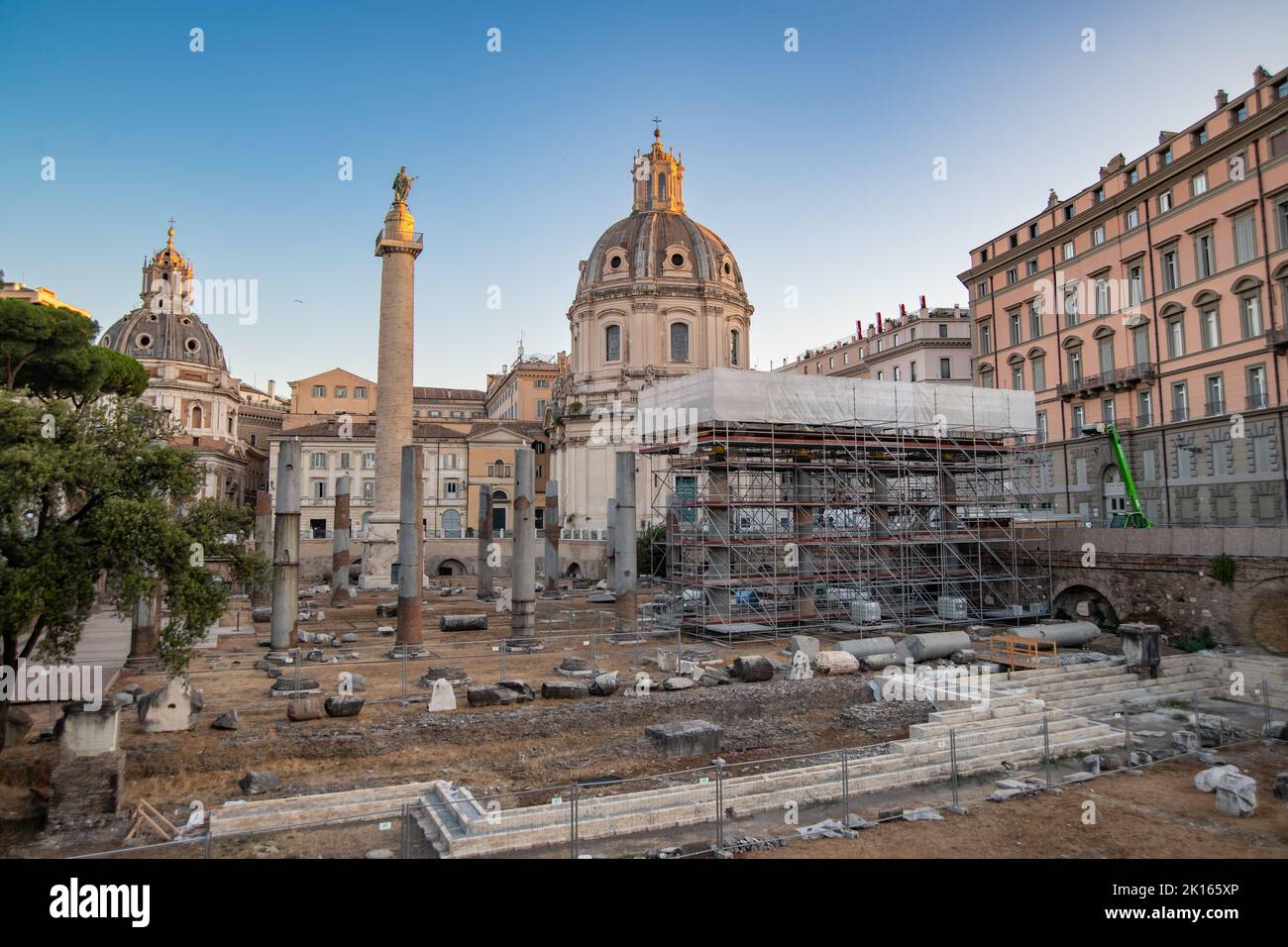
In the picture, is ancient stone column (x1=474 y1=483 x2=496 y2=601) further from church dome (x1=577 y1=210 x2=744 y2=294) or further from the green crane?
the green crane

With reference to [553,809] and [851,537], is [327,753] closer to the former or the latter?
[553,809]

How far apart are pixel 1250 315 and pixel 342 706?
31.5 meters

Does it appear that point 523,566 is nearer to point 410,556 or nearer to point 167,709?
point 410,556

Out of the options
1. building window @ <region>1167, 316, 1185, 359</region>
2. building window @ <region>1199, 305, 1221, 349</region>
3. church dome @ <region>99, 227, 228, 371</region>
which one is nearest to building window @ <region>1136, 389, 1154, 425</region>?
building window @ <region>1167, 316, 1185, 359</region>

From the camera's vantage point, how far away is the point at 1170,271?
31750 mm

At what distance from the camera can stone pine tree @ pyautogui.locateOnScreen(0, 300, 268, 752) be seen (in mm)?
11195

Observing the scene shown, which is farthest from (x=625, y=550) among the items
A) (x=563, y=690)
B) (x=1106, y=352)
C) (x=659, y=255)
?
(x=659, y=255)

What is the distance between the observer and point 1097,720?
55.2 feet

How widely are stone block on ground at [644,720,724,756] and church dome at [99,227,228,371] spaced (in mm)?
57810

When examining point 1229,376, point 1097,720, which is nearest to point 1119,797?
point 1097,720

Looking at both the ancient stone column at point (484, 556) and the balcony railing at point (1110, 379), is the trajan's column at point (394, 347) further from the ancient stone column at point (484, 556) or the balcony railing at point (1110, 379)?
the balcony railing at point (1110, 379)

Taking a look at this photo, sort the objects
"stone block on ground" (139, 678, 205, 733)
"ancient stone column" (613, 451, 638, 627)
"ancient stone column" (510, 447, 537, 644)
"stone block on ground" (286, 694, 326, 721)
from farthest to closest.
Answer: "ancient stone column" (613, 451, 638, 627) < "ancient stone column" (510, 447, 537, 644) < "stone block on ground" (286, 694, 326, 721) < "stone block on ground" (139, 678, 205, 733)

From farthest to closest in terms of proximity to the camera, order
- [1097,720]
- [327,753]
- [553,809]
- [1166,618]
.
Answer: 1. [1166,618]
2. [1097,720]
3. [327,753]
4. [553,809]

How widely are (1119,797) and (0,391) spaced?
17.9 metres
